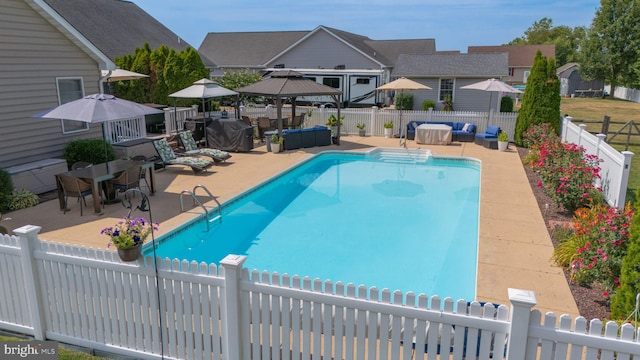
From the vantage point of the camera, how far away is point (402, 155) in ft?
57.9

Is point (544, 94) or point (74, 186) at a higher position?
point (544, 94)

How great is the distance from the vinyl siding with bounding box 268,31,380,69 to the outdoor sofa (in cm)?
1446

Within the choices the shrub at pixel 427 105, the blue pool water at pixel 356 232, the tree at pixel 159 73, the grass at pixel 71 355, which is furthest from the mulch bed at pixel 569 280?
the tree at pixel 159 73

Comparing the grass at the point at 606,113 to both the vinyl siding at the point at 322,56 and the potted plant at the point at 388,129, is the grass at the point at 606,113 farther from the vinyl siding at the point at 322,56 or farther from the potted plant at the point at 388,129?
the vinyl siding at the point at 322,56

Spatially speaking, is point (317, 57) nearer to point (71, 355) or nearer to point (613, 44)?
point (71, 355)

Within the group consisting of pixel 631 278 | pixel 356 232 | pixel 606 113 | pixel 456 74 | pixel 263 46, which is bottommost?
pixel 356 232

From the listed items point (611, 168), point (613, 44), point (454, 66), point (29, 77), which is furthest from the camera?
point (613, 44)

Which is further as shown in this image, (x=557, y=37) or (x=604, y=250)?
(x=557, y=37)

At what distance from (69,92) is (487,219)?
11.2 metres

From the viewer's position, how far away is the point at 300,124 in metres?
20.6

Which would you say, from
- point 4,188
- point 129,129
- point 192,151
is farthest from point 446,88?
point 4,188

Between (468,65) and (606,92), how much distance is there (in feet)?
127

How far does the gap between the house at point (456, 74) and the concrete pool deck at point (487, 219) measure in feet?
32.4

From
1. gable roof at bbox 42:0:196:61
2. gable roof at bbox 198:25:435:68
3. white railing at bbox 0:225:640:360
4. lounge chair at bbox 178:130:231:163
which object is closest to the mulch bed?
white railing at bbox 0:225:640:360
